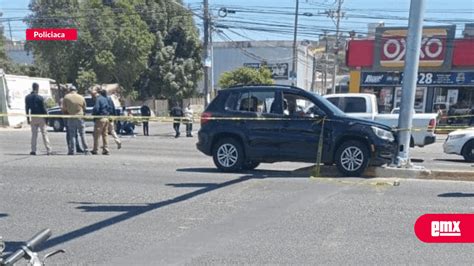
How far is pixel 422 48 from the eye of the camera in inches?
979

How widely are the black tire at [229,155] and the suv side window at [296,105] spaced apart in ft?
4.20

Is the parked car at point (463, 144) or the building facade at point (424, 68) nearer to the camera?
the parked car at point (463, 144)

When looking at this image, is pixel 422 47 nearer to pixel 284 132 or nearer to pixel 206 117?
pixel 284 132

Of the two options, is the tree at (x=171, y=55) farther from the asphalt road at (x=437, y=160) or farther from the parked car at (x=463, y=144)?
the parked car at (x=463, y=144)

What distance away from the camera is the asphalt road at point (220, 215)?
14.3 feet

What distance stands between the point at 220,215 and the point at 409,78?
536 cm

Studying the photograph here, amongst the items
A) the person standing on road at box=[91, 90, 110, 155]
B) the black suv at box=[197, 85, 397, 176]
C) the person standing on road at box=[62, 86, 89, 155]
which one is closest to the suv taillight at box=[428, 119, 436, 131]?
the black suv at box=[197, 85, 397, 176]

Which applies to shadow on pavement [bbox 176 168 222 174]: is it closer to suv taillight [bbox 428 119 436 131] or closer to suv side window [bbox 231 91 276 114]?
suv side window [bbox 231 91 276 114]

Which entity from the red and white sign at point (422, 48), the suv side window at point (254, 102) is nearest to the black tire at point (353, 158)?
the suv side window at point (254, 102)

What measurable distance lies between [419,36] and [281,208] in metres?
5.12

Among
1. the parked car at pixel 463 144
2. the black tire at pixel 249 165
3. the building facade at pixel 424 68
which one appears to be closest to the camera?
the black tire at pixel 249 165

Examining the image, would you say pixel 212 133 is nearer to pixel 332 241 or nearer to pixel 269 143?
pixel 269 143

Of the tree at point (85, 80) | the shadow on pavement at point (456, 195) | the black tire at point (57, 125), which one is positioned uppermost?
the tree at point (85, 80)

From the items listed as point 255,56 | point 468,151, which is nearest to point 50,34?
point 468,151
